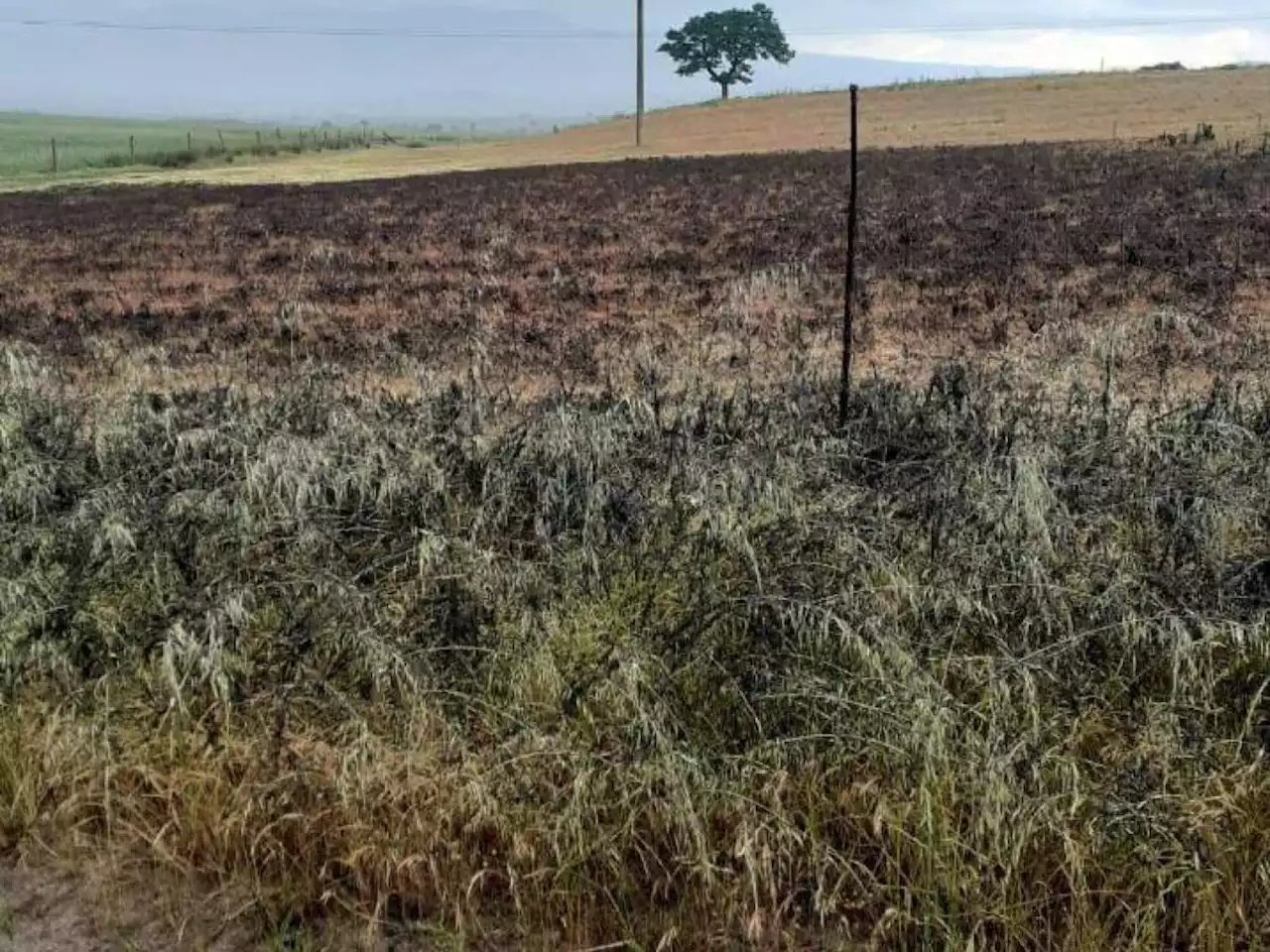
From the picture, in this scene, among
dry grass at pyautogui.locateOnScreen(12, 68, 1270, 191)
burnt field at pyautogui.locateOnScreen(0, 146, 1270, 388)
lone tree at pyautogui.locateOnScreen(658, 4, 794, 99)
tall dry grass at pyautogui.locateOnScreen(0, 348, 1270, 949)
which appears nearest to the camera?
tall dry grass at pyautogui.locateOnScreen(0, 348, 1270, 949)

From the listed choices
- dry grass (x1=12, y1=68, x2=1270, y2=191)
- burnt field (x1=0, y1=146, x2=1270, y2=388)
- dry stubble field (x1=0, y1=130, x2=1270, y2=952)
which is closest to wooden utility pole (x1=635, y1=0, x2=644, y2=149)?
dry grass (x1=12, y1=68, x2=1270, y2=191)

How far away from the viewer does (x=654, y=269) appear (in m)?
15.6

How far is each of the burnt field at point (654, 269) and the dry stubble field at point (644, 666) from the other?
3852 mm

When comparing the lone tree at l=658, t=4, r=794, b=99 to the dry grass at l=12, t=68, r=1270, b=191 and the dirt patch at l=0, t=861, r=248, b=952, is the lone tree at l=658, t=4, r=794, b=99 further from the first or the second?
the dirt patch at l=0, t=861, r=248, b=952

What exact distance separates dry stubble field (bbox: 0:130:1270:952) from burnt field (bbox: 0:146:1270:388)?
3852mm

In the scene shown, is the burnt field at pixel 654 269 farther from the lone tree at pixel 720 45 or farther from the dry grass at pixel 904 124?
the lone tree at pixel 720 45

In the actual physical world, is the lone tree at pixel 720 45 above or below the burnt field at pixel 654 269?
above

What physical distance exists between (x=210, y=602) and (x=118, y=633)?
313mm

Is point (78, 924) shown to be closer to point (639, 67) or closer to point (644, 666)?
point (644, 666)

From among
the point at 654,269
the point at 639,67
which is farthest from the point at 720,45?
the point at 654,269

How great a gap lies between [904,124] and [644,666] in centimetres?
5179

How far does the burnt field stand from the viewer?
35.8 ft

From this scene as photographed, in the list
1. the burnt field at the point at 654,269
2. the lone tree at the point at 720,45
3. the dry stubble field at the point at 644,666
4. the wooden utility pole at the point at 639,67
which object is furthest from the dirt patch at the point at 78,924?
the lone tree at the point at 720,45

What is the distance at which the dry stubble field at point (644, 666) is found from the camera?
301 cm
